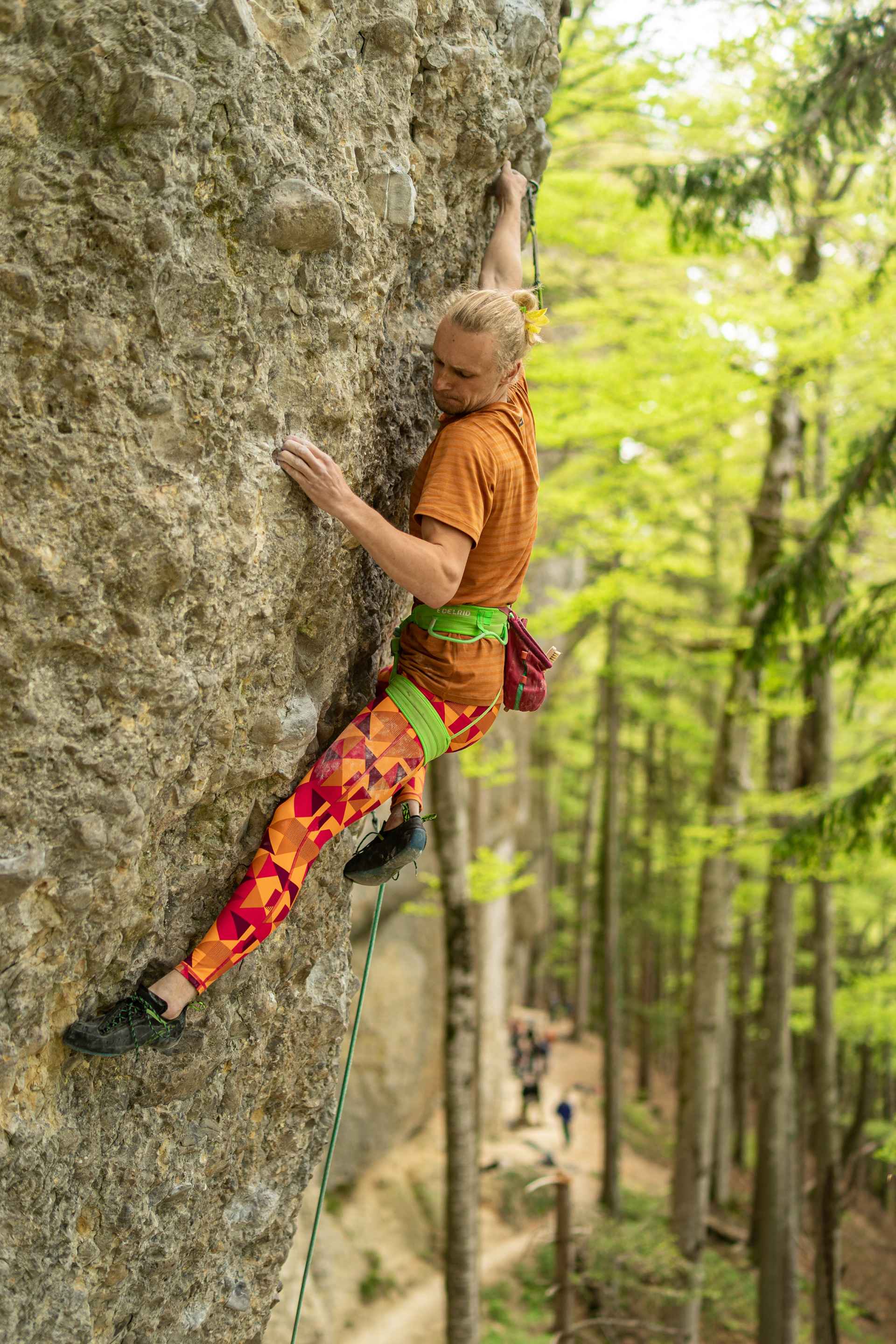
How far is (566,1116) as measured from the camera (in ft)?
52.4

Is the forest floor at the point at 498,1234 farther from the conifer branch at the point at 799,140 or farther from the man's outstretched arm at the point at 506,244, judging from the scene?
the conifer branch at the point at 799,140

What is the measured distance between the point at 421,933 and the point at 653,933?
13.7 m

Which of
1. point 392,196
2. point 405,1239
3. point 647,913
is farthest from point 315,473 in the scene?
point 647,913

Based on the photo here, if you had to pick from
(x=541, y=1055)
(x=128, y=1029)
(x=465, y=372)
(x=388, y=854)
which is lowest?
(x=128, y=1029)

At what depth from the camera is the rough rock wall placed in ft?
7.98

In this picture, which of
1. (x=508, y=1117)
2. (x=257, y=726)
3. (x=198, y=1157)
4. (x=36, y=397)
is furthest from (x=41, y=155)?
(x=508, y=1117)

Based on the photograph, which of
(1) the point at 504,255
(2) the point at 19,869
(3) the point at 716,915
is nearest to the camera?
(2) the point at 19,869

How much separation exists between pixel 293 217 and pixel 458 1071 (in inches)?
244

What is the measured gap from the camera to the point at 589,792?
71.2 ft

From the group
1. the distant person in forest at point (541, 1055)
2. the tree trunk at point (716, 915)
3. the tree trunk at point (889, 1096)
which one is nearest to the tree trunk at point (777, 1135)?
the tree trunk at point (716, 915)

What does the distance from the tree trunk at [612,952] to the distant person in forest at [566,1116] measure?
117 cm

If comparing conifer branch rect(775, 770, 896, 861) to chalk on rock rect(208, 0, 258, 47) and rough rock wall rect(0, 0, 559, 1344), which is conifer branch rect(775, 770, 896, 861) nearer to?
rough rock wall rect(0, 0, 559, 1344)

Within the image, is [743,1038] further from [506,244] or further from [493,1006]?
[506,244]

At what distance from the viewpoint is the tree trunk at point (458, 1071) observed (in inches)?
288
